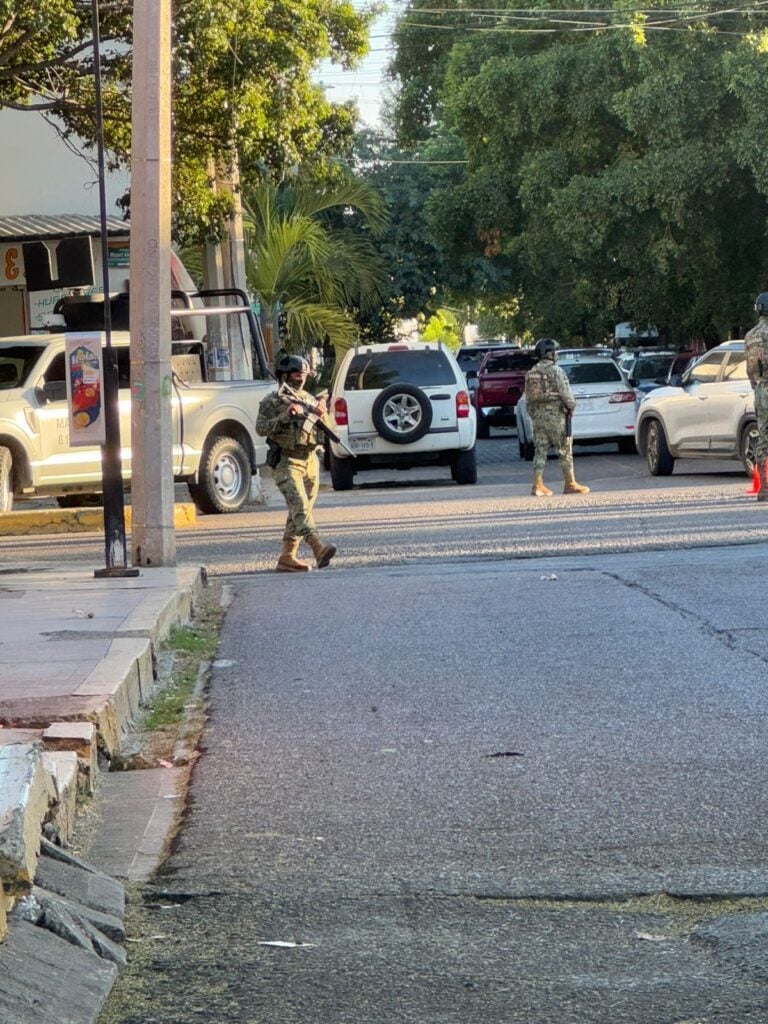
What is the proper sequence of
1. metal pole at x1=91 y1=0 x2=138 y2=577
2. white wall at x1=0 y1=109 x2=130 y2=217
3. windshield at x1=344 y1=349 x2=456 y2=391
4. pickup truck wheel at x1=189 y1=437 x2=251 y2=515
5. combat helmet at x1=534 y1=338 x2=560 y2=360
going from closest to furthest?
metal pole at x1=91 y1=0 x2=138 y2=577 < combat helmet at x1=534 y1=338 x2=560 y2=360 < pickup truck wheel at x1=189 y1=437 x2=251 y2=515 < windshield at x1=344 y1=349 x2=456 y2=391 < white wall at x1=0 y1=109 x2=130 y2=217

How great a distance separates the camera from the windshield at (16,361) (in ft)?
61.7

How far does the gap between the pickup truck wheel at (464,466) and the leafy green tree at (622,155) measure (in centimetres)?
954

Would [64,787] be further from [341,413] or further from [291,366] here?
[341,413]

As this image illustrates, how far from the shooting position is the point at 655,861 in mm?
5254

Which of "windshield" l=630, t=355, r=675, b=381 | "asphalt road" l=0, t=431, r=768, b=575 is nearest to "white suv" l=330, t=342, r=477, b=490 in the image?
"asphalt road" l=0, t=431, r=768, b=575

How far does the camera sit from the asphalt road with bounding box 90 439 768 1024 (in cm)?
424

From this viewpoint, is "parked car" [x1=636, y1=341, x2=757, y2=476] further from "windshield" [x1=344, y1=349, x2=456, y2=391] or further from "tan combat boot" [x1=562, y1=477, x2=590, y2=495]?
"windshield" [x1=344, y1=349, x2=456, y2=391]

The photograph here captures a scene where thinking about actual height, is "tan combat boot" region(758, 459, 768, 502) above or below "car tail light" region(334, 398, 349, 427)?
below

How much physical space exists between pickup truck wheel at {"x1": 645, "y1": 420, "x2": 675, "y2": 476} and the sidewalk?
36.7ft

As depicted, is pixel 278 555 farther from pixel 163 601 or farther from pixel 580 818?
pixel 580 818

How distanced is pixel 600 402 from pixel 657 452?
4.64m

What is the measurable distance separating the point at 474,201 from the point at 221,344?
547 inches

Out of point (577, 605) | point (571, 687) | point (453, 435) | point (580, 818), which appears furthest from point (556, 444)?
point (580, 818)

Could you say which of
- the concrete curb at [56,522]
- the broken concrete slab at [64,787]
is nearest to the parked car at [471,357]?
the concrete curb at [56,522]
